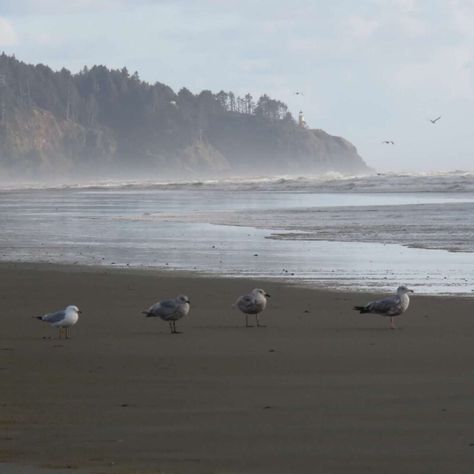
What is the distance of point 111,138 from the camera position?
18125 centimetres

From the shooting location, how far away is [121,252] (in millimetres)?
20750

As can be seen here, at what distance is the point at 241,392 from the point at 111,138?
175735 mm

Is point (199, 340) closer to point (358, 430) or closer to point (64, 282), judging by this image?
point (358, 430)

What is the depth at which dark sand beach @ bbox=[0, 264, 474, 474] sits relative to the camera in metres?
5.77

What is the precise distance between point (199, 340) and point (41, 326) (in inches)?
73.8

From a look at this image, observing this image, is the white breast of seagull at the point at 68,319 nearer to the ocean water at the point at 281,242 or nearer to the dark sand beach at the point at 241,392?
the dark sand beach at the point at 241,392

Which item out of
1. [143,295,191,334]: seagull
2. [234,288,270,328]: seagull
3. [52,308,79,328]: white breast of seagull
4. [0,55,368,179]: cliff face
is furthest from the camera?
[0,55,368,179]: cliff face

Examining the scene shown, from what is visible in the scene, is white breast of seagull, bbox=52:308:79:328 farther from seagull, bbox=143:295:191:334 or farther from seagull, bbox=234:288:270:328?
seagull, bbox=234:288:270:328

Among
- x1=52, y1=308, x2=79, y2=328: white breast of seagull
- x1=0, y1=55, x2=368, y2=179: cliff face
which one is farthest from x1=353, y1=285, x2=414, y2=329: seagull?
x1=0, y1=55, x2=368, y2=179: cliff face

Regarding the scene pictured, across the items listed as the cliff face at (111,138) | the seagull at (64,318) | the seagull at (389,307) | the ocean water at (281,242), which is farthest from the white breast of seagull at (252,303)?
the cliff face at (111,138)

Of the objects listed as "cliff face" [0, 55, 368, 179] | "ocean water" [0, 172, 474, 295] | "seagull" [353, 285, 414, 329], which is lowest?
"cliff face" [0, 55, 368, 179]

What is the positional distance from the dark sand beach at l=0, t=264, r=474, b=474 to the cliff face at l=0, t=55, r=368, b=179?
14938cm

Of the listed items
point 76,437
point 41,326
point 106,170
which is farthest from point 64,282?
point 106,170

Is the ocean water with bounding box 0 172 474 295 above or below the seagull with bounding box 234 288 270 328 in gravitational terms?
below
